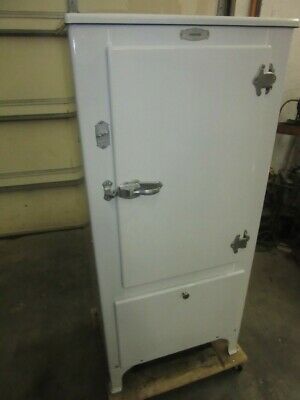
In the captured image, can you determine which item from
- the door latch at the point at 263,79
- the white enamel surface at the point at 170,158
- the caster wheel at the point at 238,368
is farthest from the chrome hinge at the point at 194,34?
the caster wheel at the point at 238,368

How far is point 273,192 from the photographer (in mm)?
A: 2170

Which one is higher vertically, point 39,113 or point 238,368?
point 39,113

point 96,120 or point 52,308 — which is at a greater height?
point 96,120

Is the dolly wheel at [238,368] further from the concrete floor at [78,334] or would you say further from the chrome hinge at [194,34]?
the chrome hinge at [194,34]

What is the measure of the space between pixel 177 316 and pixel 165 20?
958 millimetres

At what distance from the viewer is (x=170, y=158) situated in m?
0.80

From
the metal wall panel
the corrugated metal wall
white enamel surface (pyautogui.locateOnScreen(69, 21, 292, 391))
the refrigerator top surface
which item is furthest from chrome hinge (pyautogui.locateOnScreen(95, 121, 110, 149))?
the metal wall panel

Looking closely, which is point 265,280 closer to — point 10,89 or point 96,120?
point 96,120

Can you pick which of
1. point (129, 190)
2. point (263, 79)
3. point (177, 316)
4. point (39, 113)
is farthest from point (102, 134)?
point (39, 113)

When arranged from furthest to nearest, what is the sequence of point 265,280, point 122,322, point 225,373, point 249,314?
point 265,280
point 249,314
point 225,373
point 122,322

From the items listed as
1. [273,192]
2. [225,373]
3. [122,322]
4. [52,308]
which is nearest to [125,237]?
[122,322]

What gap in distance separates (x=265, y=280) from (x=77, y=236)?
152cm

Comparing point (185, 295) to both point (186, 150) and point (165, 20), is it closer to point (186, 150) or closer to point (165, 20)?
point (186, 150)

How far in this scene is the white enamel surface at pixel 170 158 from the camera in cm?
67
